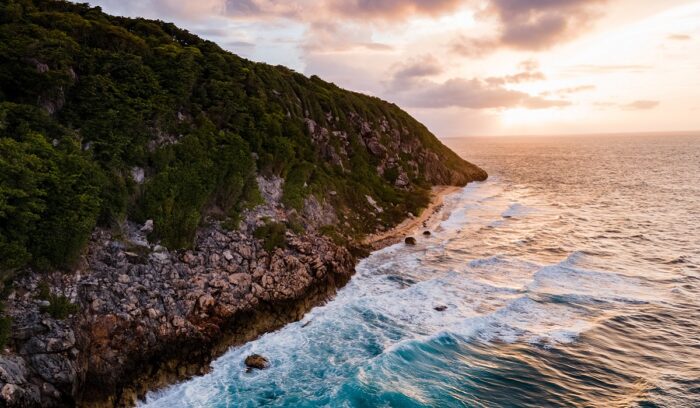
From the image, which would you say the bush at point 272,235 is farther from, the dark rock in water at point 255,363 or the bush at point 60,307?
the bush at point 60,307

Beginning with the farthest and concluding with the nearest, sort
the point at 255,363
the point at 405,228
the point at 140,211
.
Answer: the point at 405,228 → the point at 140,211 → the point at 255,363

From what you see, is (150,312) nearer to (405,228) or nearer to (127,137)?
(127,137)

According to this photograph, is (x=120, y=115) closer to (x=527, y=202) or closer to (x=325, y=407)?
(x=325, y=407)

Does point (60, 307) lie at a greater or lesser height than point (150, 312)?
greater

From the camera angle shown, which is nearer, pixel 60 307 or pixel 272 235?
pixel 60 307

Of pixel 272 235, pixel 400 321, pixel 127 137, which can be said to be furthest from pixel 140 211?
pixel 400 321

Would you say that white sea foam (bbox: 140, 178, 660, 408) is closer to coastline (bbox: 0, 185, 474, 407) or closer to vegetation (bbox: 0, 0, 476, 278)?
coastline (bbox: 0, 185, 474, 407)

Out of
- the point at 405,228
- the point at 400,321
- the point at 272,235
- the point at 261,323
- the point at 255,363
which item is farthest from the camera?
the point at 405,228
